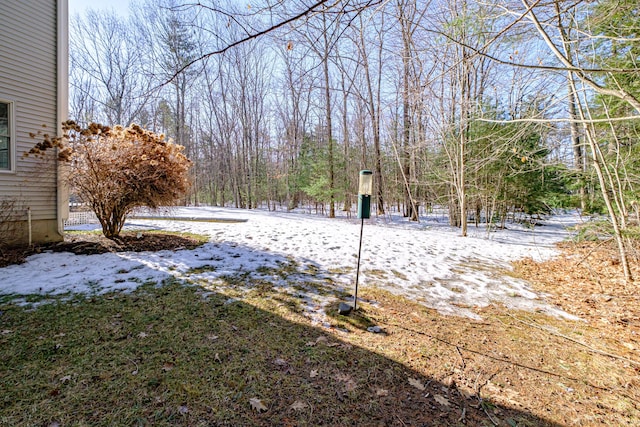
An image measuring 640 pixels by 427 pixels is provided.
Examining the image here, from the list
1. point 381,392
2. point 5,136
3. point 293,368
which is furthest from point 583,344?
point 5,136

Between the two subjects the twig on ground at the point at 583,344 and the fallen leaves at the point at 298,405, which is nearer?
the fallen leaves at the point at 298,405

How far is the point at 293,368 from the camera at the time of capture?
7.07 ft

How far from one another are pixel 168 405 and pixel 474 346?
2573 mm

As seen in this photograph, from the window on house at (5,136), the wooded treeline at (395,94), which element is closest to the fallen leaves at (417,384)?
the wooded treeline at (395,94)

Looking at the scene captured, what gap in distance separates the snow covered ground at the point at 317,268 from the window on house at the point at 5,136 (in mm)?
2164

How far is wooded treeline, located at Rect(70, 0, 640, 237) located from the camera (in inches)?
104

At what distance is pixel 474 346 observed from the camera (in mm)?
2549

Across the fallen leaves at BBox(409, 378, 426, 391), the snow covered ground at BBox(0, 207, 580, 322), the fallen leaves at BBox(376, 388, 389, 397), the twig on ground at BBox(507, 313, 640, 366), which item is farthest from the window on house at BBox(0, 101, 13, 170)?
the twig on ground at BBox(507, 313, 640, 366)

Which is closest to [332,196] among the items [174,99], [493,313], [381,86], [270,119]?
[381,86]

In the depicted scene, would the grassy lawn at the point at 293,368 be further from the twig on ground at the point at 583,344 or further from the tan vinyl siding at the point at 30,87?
the tan vinyl siding at the point at 30,87

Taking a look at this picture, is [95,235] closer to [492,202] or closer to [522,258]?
[522,258]

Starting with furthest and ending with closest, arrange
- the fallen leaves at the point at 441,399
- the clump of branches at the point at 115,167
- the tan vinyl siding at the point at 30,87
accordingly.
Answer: the clump of branches at the point at 115,167 < the tan vinyl siding at the point at 30,87 < the fallen leaves at the point at 441,399

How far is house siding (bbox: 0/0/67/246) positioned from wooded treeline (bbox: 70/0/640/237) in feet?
6.53

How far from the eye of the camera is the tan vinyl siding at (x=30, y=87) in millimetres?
5219
